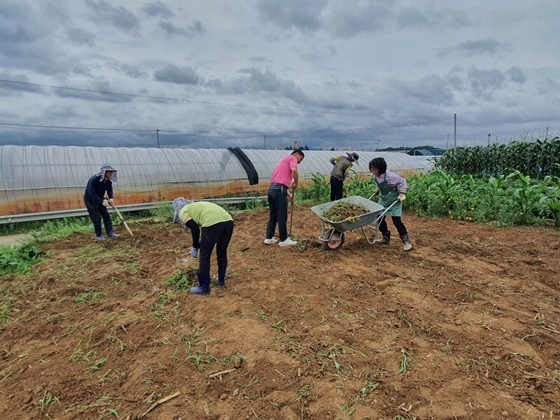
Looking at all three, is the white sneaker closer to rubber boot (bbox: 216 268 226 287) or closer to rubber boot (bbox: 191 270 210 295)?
rubber boot (bbox: 216 268 226 287)

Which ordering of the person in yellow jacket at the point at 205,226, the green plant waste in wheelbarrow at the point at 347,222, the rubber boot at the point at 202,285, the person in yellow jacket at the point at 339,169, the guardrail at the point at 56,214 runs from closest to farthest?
the person in yellow jacket at the point at 205,226, the rubber boot at the point at 202,285, the green plant waste in wheelbarrow at the point at 347,222, the person in yellow jacket at the point at 339,169, the guardrail at the point at 56,214

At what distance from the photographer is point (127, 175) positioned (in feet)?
34.6

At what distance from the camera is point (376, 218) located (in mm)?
5699

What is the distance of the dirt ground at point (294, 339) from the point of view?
99.3 inches

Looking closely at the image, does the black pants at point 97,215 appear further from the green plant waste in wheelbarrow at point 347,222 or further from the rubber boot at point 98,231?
the green plant waste in wheelbarrow at point 347,222

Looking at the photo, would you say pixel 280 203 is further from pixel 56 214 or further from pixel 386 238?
pixel 56 214

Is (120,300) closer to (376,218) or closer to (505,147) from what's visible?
(376,218)

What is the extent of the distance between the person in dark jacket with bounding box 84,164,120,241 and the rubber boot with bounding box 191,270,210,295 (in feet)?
13.6

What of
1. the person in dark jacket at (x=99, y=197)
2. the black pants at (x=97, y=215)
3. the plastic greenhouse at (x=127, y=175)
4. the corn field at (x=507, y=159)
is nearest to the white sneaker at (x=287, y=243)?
the person in dark jacket at (x=99, y=197)

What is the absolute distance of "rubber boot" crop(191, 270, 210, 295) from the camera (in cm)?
420

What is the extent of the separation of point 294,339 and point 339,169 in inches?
247

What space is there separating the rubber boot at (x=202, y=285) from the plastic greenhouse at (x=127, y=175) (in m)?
6.83

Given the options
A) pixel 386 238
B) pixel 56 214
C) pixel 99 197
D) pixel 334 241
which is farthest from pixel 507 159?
pixel 56 214

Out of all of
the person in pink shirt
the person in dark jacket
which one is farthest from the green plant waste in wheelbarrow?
the person in dark jacket
